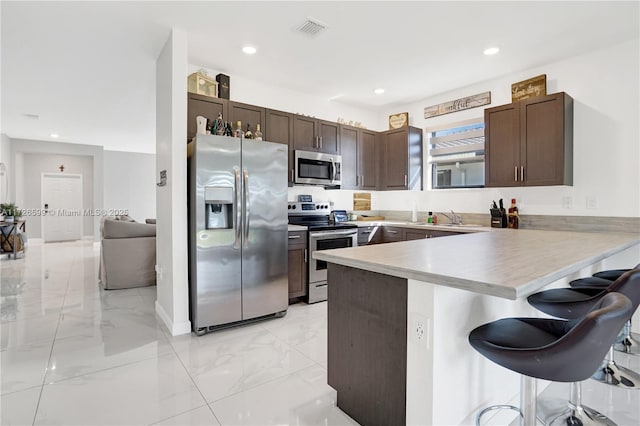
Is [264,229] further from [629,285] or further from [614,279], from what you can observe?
[614,279]

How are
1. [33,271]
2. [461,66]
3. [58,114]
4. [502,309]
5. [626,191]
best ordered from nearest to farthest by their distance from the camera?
[502,309]
[626,191]
[461,66]
[33,271]
[58,114]

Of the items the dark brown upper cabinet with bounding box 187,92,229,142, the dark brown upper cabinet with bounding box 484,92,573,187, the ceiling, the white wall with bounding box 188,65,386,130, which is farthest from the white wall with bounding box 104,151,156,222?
the dark brown upper cabinet with bounding box 484,92,573,187

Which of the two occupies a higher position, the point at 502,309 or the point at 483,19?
the point at 483,19

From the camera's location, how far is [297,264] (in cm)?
377

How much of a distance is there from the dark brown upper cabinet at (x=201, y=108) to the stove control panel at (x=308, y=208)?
4.60 feet

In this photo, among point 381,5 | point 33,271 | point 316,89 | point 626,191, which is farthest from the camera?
point 33,271

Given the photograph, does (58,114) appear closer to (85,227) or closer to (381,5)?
(85,227)

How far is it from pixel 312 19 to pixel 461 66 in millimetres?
1939

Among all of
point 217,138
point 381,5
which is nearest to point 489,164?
point 381,5

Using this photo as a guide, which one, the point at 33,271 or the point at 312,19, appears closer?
the point at 312,19

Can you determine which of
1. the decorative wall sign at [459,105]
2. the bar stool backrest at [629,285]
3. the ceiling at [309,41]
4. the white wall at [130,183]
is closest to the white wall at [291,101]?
the ceiling at [309,41]

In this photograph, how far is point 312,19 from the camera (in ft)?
9.04

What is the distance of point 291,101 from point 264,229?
83.3 inches

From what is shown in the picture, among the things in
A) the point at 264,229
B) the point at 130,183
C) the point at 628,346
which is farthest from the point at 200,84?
the point at 130,183
